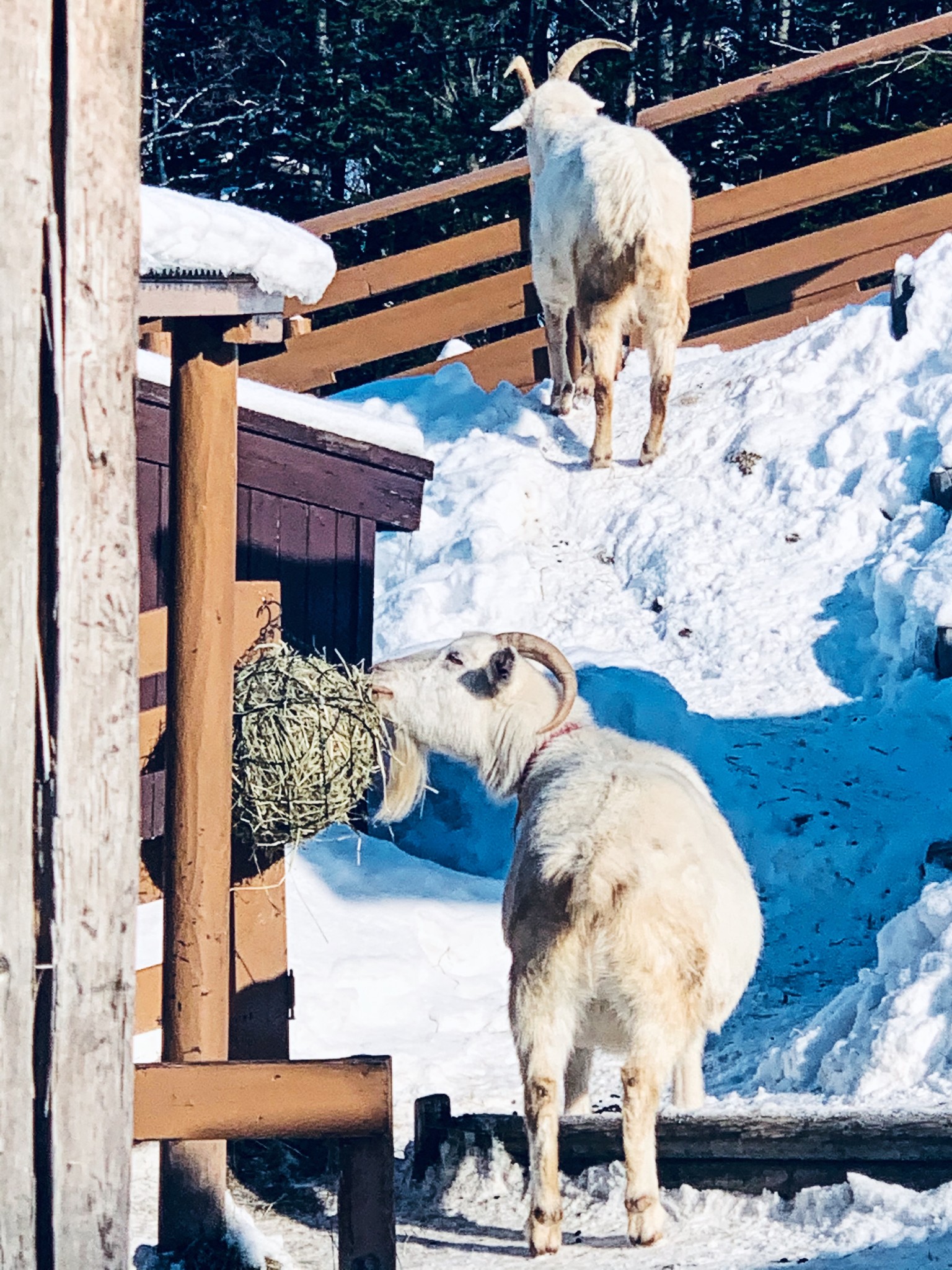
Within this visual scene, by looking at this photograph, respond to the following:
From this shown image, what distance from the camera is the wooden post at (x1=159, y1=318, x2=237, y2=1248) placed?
4.82m

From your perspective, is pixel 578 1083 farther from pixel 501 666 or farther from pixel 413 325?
pixel 413 325

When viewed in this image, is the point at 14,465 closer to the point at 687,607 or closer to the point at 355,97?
the point at 687,607

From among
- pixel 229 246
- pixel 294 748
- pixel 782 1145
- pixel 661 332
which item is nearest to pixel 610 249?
pixel 661 332

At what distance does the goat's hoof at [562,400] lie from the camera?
12008mm

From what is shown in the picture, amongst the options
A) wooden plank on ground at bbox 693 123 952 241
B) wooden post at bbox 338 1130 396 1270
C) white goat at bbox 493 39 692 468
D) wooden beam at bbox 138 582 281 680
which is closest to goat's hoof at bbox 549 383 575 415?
white goat at bbox 493 39 692 468

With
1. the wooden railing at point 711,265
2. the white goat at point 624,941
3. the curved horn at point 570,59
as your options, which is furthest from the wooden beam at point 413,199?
the white goat at point 624,941

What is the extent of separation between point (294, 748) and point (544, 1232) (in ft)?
5.07

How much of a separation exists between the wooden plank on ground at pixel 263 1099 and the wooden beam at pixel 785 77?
9.06m

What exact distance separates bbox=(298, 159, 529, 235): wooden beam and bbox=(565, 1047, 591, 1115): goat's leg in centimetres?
789

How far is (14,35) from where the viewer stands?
341 cm

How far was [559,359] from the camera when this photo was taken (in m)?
11.8

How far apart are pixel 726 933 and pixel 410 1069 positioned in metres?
2.07

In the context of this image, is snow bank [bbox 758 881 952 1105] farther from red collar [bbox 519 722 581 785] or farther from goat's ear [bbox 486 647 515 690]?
goat's ear [bbox 486 647 515 690]

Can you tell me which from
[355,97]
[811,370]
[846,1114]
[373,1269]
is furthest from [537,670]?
[355,97]
